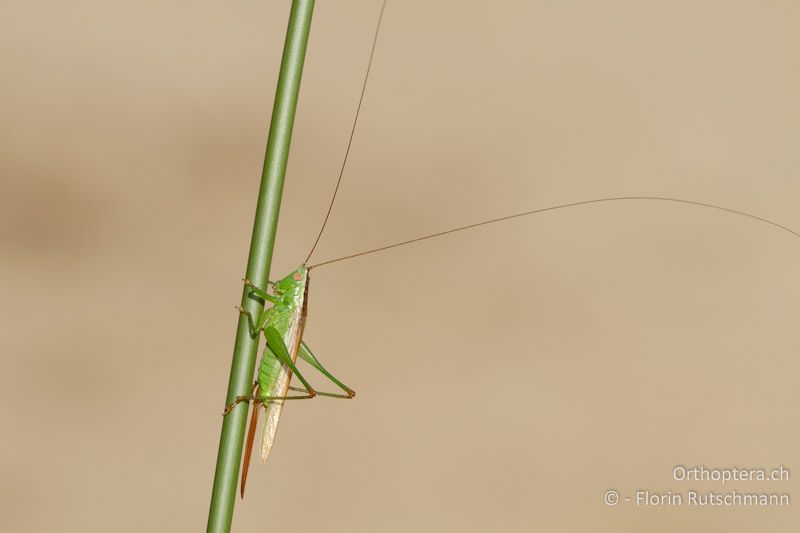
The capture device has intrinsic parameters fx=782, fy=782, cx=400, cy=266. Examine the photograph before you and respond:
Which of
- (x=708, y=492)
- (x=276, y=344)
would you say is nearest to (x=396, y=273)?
(x=708, y=492)

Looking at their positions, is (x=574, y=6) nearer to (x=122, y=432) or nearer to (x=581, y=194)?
(x=581, y=194)

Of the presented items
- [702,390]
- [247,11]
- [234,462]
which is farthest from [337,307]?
[234,462]

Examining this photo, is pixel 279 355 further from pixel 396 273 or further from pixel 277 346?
pixel 396 273

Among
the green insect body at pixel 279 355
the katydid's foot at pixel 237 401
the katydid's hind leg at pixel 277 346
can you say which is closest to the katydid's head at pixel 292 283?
the green insect body at pixel 279 355

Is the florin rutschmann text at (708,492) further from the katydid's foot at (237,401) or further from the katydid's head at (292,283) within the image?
the katydid's foot at (237,401)

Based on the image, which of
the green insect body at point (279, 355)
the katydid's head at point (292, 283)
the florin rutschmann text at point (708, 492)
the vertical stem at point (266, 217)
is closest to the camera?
the vertical stem at point (266, 217)

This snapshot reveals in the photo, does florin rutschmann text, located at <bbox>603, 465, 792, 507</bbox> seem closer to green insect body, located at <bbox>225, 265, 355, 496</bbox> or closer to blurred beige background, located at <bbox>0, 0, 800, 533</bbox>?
blurred beige background, located at <bbox>0, 0, 800, 533</bbox>
